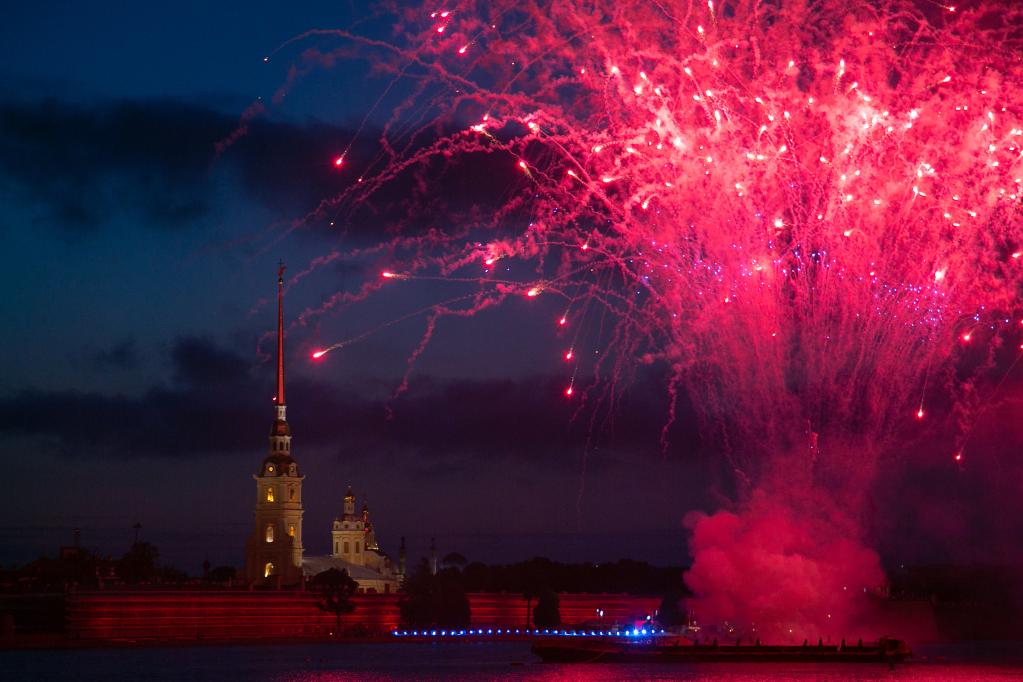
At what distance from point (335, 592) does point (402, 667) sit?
4261 cm

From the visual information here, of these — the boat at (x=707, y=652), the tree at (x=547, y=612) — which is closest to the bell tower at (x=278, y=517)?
the tree at (x=547, y=612)

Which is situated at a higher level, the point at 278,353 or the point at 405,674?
the point at 278,353

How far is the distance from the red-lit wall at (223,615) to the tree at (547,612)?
431 cm

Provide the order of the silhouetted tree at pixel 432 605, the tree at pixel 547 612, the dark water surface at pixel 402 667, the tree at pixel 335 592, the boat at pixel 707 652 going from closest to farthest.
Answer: the boat at pixel 707 652
the dark water surface at pixel 402 667
the tree at pixel 335 592
the silhouetted tree at pixel 432 605
the tree at pixel 547 612

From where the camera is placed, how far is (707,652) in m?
82.8

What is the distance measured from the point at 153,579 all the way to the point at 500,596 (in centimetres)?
3397

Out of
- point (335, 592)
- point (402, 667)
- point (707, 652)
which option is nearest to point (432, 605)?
point (335, 592)

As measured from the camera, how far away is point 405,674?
85.4 metres

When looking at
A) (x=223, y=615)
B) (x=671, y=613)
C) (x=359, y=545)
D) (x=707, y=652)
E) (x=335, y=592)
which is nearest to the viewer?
(x=707, y=652)

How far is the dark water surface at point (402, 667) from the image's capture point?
79.8 m

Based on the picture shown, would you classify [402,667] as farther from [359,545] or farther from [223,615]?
[359,545]

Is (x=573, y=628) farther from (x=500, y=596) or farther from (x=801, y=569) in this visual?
(x=801, y=569)

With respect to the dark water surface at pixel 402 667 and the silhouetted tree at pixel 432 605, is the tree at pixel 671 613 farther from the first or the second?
the silhouetted tree at pixel 432 605

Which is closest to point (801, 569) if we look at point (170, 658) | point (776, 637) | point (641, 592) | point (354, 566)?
point (776, 637)
